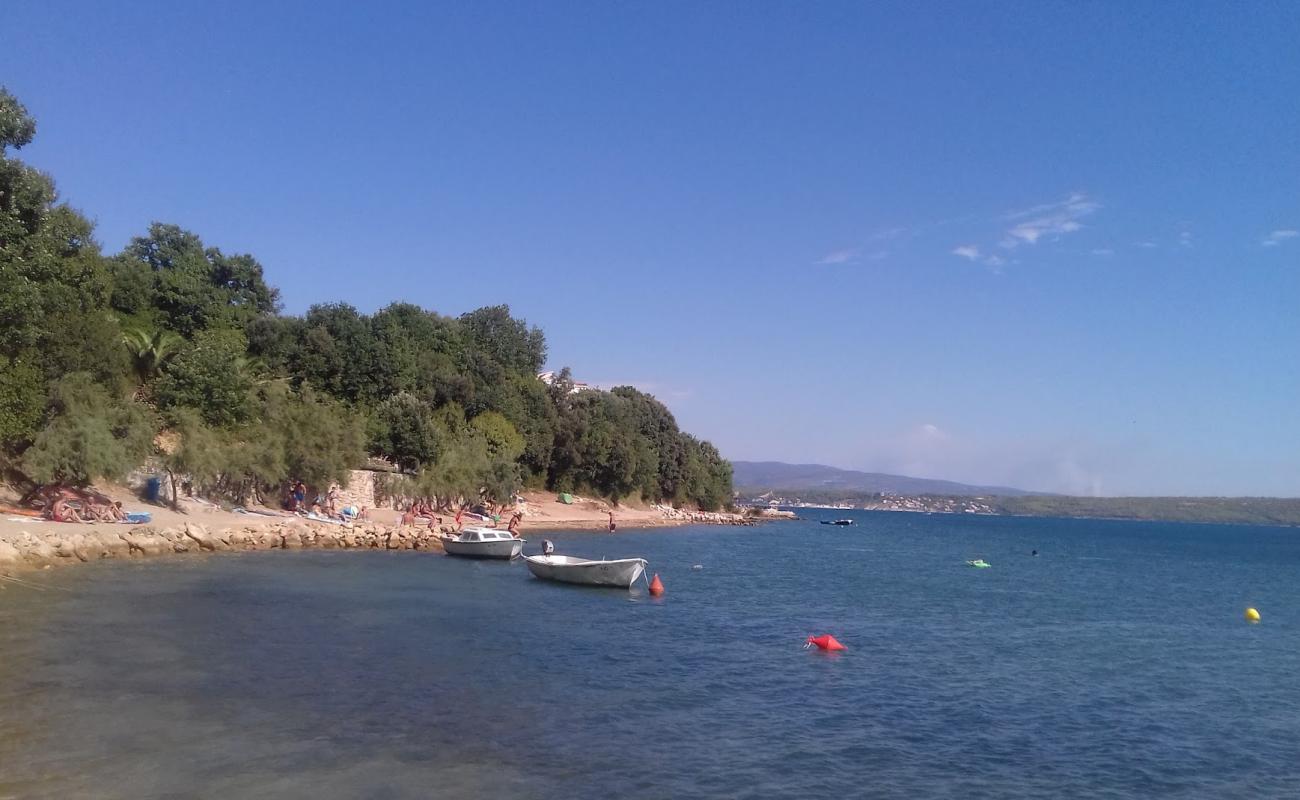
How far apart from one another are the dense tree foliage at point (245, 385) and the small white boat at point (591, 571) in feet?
59.5

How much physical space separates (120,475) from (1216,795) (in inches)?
1539

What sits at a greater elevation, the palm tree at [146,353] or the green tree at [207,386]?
the palm tree at [146,353]

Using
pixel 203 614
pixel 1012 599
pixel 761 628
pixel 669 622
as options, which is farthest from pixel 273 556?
pixel 1012 599

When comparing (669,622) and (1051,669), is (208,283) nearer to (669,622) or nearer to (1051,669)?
(669,622)

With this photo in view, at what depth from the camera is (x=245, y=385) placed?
2061 inches

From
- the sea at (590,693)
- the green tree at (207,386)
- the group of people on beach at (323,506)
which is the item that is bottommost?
the sea at (590,693)

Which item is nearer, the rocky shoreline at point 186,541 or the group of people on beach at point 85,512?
the rocky shoreline at point 186,541

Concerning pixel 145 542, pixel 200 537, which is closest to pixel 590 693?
pixel 145 542

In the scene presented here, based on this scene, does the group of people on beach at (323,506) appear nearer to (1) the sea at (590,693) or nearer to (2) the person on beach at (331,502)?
(2) the person on beach at (331,502)

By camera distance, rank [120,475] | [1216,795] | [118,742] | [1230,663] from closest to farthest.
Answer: [118,742]
[1216,795]
[1230,663]
[120,475]

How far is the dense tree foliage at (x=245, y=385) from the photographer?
35.9 metres

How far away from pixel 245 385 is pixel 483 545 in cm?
1937

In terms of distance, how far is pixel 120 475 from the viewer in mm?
37750

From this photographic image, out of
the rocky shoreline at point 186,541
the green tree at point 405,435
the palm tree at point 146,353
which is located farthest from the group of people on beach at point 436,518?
the palm tree at point 146,353
